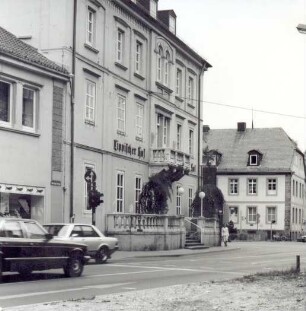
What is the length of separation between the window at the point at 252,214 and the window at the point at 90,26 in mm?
48949

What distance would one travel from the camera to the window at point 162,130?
142 feet

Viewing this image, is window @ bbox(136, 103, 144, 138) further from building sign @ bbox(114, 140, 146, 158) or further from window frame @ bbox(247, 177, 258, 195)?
window frame @ bbox(247, 177, 258, 195)

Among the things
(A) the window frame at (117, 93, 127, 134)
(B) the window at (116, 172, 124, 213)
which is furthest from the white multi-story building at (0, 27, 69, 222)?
(B) the window at (116, 172, 124, 213)

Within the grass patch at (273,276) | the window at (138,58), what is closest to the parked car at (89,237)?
the grass patch at (273,276)

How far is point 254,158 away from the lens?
81.8 meters

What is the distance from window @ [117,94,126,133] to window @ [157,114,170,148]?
5.43 meters

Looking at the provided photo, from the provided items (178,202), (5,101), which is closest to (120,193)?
(178,202)

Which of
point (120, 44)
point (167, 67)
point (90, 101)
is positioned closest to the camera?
point (90, 101)

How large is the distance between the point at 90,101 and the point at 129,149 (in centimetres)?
517

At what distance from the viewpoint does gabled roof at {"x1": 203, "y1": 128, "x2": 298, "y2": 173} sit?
8038 centimetres

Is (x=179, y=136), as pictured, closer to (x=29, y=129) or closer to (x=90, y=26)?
(x=90, y=26)

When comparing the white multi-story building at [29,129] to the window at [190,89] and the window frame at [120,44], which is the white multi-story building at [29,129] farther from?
the window at [190,89]

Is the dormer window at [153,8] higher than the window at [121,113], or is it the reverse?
the dormer window at [153,8]

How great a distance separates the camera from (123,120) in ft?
124
